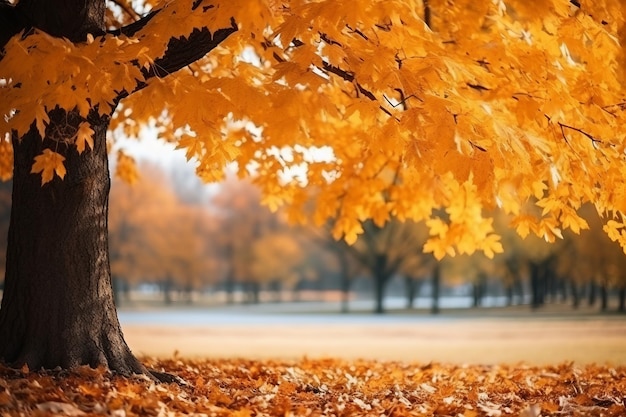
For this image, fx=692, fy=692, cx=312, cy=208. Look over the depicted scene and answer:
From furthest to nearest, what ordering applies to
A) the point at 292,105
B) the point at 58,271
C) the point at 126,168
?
1. the point at 126,168
2. the point at 58,271
3. the point at 292,105

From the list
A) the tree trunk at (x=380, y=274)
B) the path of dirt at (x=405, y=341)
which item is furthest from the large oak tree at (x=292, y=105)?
the tree trunk at (x=380, y=274)

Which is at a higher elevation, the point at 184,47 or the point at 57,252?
the point at 184,47

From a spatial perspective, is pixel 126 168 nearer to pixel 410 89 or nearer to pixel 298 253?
pixel 410 89

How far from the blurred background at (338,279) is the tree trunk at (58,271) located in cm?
790

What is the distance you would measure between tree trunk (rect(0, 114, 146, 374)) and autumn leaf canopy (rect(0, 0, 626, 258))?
31 cm

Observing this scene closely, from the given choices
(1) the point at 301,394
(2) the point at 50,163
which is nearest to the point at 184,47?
(2) the point at 50,163

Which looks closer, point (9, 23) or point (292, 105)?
point (292, 105)

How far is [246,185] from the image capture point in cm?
5216

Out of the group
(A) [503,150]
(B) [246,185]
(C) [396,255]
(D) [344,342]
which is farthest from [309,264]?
(A) [503,150]

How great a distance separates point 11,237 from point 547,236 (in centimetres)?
494

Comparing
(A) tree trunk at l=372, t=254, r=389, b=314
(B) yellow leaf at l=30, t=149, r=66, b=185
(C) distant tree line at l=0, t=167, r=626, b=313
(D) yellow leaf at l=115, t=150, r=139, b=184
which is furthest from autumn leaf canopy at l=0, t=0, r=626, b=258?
(A) tree trunk at l=372, t=254, r=389, b=314

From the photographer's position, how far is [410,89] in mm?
4973

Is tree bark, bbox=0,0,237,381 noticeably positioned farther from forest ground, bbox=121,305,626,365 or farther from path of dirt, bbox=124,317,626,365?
path of dirt, bbox=124,317,626,365

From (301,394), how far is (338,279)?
6681cm
